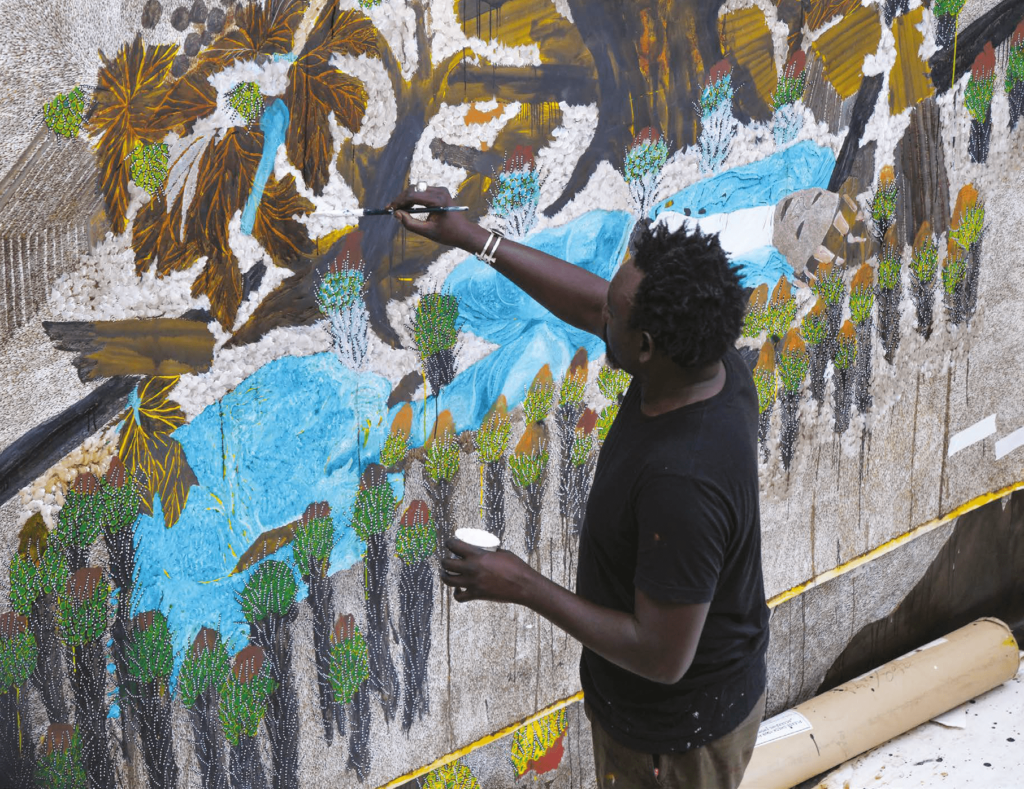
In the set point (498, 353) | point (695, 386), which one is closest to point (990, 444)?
point (498, 353)

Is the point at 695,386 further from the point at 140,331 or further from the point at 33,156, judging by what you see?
the point at 33,156

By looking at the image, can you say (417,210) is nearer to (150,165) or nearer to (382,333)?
(382,333)

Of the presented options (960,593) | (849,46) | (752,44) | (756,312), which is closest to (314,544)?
(756,312)

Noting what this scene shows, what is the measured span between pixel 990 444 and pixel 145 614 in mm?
3308

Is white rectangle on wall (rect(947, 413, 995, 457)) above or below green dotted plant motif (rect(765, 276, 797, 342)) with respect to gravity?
below

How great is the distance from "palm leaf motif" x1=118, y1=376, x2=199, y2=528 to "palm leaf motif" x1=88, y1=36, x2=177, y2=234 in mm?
334

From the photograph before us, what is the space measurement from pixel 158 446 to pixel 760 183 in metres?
1.88

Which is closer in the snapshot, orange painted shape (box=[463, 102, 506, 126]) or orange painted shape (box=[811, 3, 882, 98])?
orange painted shape (box=[463, 102, 506, 126])

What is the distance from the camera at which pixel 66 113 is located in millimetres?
1807

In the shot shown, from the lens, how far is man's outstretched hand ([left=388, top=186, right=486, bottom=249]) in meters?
2.19

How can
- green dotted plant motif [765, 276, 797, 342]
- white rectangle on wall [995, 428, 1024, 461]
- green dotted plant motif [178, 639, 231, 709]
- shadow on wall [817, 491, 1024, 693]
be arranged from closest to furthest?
green dotted plant motif [178, 639, 231, 709] < green dotted plant motif [765, 276, 797, 342] < shadow on wall [817, 491, 1024, 693] < white rectangle on wall [995, 428, 1024, 461]

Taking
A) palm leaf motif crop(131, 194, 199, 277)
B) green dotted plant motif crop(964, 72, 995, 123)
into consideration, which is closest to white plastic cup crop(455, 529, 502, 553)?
palm leaf motif crop(131, 194, 199, 277)

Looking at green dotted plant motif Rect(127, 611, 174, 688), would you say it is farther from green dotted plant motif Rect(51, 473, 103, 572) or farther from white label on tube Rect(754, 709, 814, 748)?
white label on tube Rect(754, 709, 814, 748)

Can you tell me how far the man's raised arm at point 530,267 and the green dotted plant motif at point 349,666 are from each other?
95 centimetres
